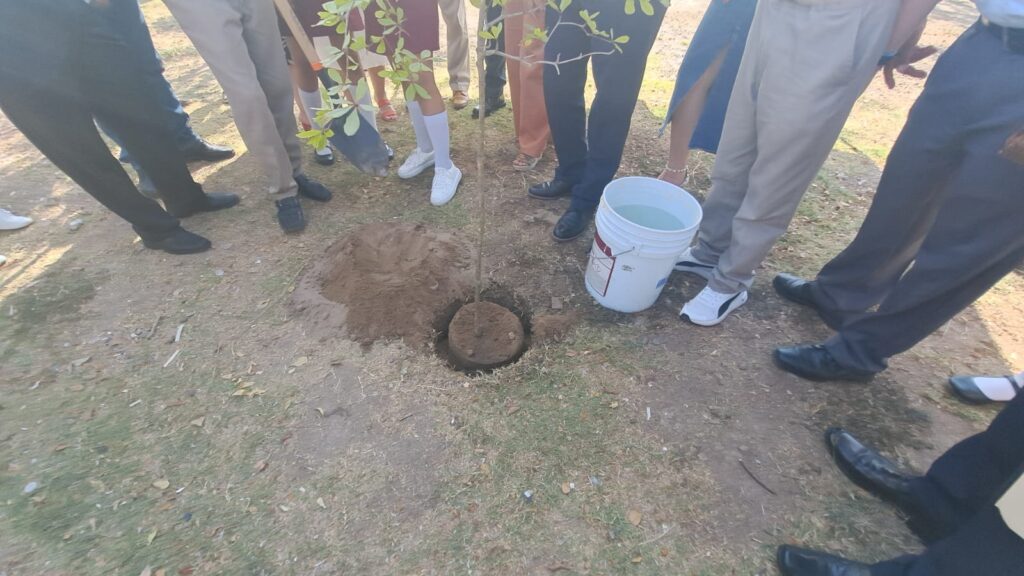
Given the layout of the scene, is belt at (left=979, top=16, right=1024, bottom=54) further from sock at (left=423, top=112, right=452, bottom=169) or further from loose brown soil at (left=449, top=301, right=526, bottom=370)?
sock at (left=423, top=112, right=452, bottom=169)

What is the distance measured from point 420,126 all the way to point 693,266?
2110mm

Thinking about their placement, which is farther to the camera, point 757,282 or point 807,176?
point 757,282

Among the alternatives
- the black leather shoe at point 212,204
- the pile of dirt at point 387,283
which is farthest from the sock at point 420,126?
the black leather shoe at point 212,204

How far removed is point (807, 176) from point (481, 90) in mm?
1438

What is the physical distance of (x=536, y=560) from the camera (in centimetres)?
172

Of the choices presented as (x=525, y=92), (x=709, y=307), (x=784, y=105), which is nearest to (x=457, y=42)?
(x=525, y=92)

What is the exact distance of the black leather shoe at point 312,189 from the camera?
326cm

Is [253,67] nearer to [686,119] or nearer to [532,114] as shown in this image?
[532,114]

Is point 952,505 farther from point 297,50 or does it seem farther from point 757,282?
point 297,50

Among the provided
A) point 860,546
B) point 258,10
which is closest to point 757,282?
point 860,546

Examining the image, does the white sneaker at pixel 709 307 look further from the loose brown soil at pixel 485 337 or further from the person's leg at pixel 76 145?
the person's leg at pixel 76 145

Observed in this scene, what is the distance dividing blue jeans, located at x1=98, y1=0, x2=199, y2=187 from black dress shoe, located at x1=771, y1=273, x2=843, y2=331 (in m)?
3.74

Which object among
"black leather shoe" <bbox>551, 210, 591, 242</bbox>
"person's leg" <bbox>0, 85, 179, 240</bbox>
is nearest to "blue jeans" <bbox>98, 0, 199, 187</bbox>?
"person's leg" <bbox>0, 85, 179, 240</bbox>

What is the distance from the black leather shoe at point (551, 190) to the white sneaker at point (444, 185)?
0.54 m
